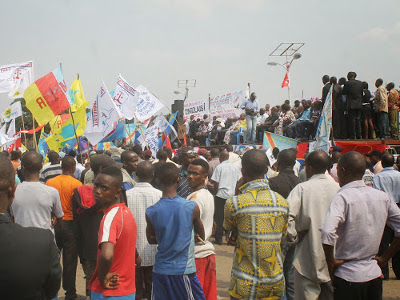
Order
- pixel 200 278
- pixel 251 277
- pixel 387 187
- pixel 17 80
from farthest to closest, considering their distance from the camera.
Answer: pixel 17 80 < pixel 387 187 < pixel 200 278 < pixel 251 277

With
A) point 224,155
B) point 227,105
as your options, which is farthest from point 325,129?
point 227,105

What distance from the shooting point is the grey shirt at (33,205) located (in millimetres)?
4156

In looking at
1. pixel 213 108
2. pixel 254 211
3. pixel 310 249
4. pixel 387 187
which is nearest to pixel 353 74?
pixel 387 187

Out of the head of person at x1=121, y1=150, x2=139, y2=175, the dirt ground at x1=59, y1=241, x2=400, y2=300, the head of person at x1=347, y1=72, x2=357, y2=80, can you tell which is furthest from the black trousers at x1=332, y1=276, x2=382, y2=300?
the head of person at x1=347, y1=72, x2=357, y2=80

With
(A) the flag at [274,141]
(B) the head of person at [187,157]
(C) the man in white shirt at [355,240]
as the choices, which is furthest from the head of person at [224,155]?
(C) the man in white shirt at [355,240]

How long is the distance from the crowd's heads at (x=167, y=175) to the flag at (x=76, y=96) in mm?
8204

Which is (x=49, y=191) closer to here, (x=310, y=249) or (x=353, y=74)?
(x=310, y=249)

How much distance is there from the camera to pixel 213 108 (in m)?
23.0

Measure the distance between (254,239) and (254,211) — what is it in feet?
0.68

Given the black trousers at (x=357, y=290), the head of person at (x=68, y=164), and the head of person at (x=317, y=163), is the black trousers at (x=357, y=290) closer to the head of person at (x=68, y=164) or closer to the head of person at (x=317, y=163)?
the head of person at (x=317, y=163)

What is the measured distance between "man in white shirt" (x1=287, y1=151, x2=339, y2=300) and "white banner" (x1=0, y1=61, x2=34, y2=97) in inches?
411

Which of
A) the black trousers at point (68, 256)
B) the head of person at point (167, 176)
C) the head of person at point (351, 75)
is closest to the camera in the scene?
the head of person at point (167, 176)

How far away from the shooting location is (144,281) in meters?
4.29

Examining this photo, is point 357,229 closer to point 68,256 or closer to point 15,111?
point 68,256
